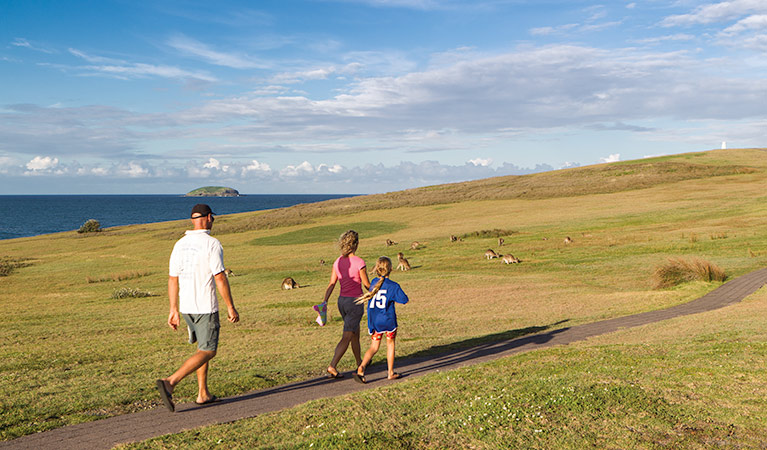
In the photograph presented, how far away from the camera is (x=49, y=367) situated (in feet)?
38.0

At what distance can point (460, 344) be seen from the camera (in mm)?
13375

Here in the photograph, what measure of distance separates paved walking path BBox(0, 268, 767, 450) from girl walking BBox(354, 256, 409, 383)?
1.31ft

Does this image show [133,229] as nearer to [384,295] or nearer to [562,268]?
[562,268]

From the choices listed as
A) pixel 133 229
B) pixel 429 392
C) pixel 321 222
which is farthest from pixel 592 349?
pixel 133 229

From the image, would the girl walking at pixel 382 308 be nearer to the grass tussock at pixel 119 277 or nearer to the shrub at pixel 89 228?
the grass tussock at pixel 119 277

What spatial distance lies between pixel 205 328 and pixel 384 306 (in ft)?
9.70

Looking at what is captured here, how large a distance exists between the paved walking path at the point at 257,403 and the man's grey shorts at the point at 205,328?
94cm

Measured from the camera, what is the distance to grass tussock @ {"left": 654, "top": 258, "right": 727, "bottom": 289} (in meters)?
22.0

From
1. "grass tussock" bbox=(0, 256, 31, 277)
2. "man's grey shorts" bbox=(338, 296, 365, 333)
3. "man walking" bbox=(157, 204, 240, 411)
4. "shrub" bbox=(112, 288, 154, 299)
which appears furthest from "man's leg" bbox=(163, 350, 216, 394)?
"grass tussock" bbox=(0, 256, 31, 277)

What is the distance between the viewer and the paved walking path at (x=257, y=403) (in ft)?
23.7

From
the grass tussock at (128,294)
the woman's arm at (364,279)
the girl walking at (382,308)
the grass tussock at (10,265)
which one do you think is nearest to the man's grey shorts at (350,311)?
the girl walking at (382,308)

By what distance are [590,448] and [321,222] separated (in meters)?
63.0

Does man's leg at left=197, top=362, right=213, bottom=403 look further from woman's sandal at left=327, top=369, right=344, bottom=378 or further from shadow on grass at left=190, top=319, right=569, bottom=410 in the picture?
woman's sandal at left=327, top=369, right=344, bottom=378

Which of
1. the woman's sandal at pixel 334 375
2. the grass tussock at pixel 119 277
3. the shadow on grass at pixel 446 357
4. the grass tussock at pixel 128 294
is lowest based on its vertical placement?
the grass tussock at pixel 119 277
